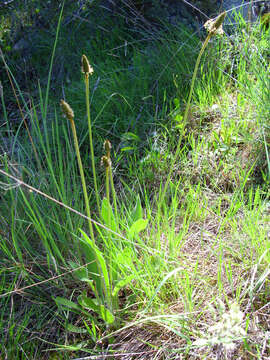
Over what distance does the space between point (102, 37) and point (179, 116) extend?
4.64 ft

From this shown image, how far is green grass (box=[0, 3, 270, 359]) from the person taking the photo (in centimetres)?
124

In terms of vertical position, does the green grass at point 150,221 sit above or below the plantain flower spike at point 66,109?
below

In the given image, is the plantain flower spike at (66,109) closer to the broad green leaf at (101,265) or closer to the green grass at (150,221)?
the green grass at (150,221)

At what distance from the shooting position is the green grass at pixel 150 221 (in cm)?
124

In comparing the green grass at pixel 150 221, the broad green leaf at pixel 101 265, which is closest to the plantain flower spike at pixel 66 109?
the green grass at pixel 150 221

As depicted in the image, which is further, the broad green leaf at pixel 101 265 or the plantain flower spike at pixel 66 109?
the broad green leaf at pixel 101 265

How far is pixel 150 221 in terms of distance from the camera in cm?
171

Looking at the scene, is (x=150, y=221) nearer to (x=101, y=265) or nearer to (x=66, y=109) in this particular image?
(x=101, y=265)

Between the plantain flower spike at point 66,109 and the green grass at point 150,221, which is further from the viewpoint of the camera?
the green grass at point 150,221

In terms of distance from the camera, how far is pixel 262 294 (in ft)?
4.18

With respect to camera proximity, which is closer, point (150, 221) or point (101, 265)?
point (101, 265)

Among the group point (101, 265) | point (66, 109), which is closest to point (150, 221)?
point (101, 265)

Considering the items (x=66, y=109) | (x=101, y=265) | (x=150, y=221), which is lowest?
(x=150, y=221)

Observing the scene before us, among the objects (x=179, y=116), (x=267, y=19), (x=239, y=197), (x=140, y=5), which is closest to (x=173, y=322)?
(x=239, y=197)
